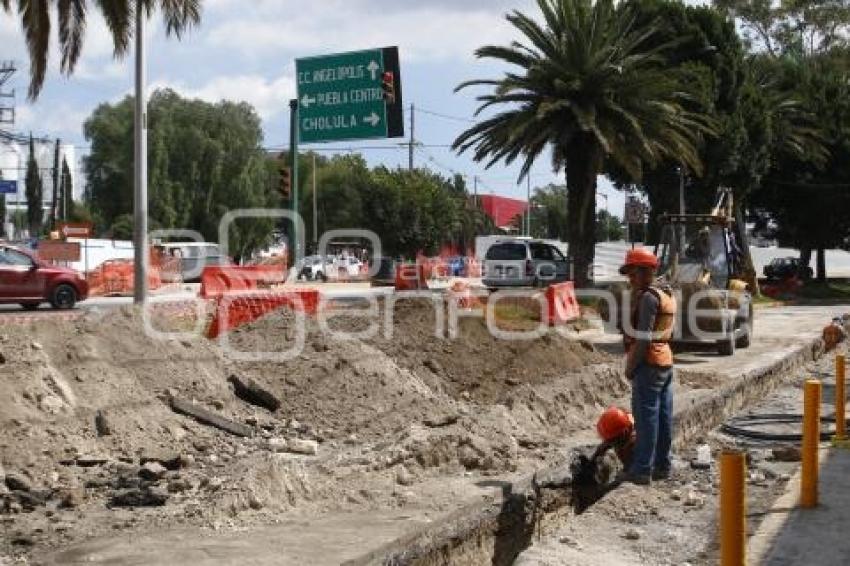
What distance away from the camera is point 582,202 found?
29.7 m

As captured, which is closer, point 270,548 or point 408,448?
point 270,548

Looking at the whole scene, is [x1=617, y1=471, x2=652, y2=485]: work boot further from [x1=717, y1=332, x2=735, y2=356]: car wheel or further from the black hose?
[x1=717, y1=332, x2=735, y2=356]: car wheel

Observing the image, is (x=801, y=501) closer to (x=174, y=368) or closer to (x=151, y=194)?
(x=174, y=368)

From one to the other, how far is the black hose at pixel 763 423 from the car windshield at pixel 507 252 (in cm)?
2065

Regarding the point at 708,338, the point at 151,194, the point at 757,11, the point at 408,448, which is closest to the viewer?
the point at 408,448

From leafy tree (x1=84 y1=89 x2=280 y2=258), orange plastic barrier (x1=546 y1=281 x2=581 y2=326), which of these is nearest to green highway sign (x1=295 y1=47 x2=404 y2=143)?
orange plastic barrier (x1=546 y1=281 x2=581 y2=326)

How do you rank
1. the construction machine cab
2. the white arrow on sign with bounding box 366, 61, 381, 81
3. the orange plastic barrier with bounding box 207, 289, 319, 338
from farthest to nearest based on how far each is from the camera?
the white arrow on sign with bounding box 366, 61, 381, 81
the construction machine cab
the orange plastic barrier with bounding box 207, 289, 319, 338

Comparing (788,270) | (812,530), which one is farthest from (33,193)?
(812,530)

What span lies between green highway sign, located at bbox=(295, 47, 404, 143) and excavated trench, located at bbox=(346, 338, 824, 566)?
14948 millimetres

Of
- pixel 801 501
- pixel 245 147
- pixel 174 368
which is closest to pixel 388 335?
pixel 174 368

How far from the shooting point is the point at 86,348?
32.2 feet

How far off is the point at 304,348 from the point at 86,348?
258cm

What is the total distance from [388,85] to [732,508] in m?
21.1

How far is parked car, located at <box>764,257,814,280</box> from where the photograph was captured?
5350 centimetres
